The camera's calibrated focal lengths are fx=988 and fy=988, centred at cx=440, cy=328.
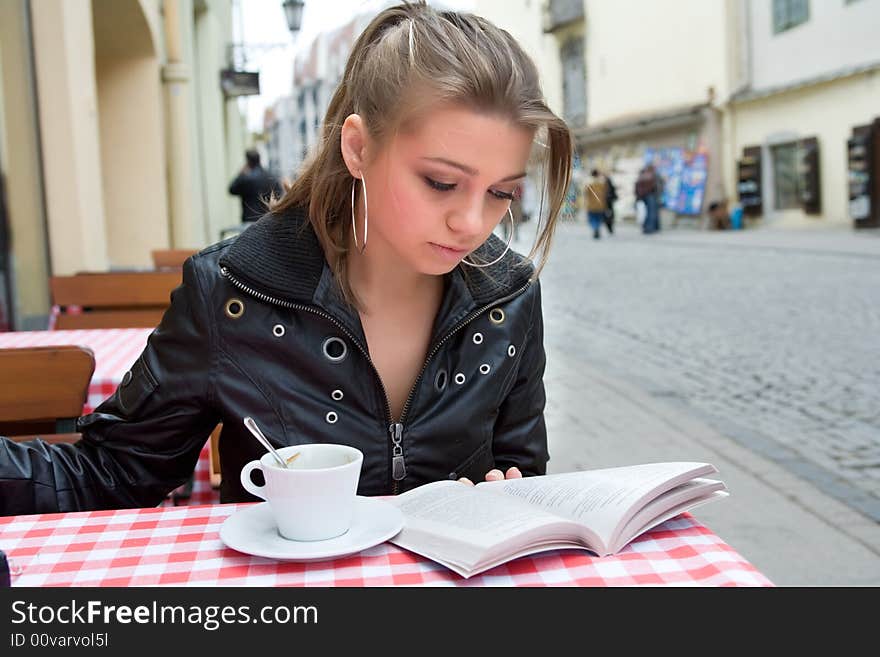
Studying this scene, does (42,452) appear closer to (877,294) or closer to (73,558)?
(73,558)

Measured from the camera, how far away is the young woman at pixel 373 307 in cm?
154

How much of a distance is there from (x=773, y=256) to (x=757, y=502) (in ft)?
37.6

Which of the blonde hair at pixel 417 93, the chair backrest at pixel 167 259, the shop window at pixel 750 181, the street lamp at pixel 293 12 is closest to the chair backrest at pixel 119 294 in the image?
the chair backrest at pixel 167 259

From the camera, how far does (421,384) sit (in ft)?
5.73

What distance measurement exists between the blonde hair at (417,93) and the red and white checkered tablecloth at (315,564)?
64 cm

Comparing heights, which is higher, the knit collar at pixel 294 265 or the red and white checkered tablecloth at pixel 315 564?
the knit collar at pixel 294 265

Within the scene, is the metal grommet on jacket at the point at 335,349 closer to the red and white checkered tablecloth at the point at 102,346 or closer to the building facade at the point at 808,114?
the red and white checkered tablecloth at the point at 102,346

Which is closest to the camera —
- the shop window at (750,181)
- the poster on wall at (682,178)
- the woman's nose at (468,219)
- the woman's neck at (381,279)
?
the woman's nose at (468,219)

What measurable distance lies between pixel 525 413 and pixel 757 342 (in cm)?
567

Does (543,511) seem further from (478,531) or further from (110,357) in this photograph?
(110,357)

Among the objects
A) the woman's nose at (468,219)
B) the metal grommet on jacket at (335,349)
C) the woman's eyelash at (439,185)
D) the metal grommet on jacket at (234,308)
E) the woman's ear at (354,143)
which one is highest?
the woman's ear at (354,143)

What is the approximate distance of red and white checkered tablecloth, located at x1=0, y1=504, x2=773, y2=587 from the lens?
1.10m

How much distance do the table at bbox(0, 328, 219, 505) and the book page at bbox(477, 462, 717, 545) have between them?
1234mm
